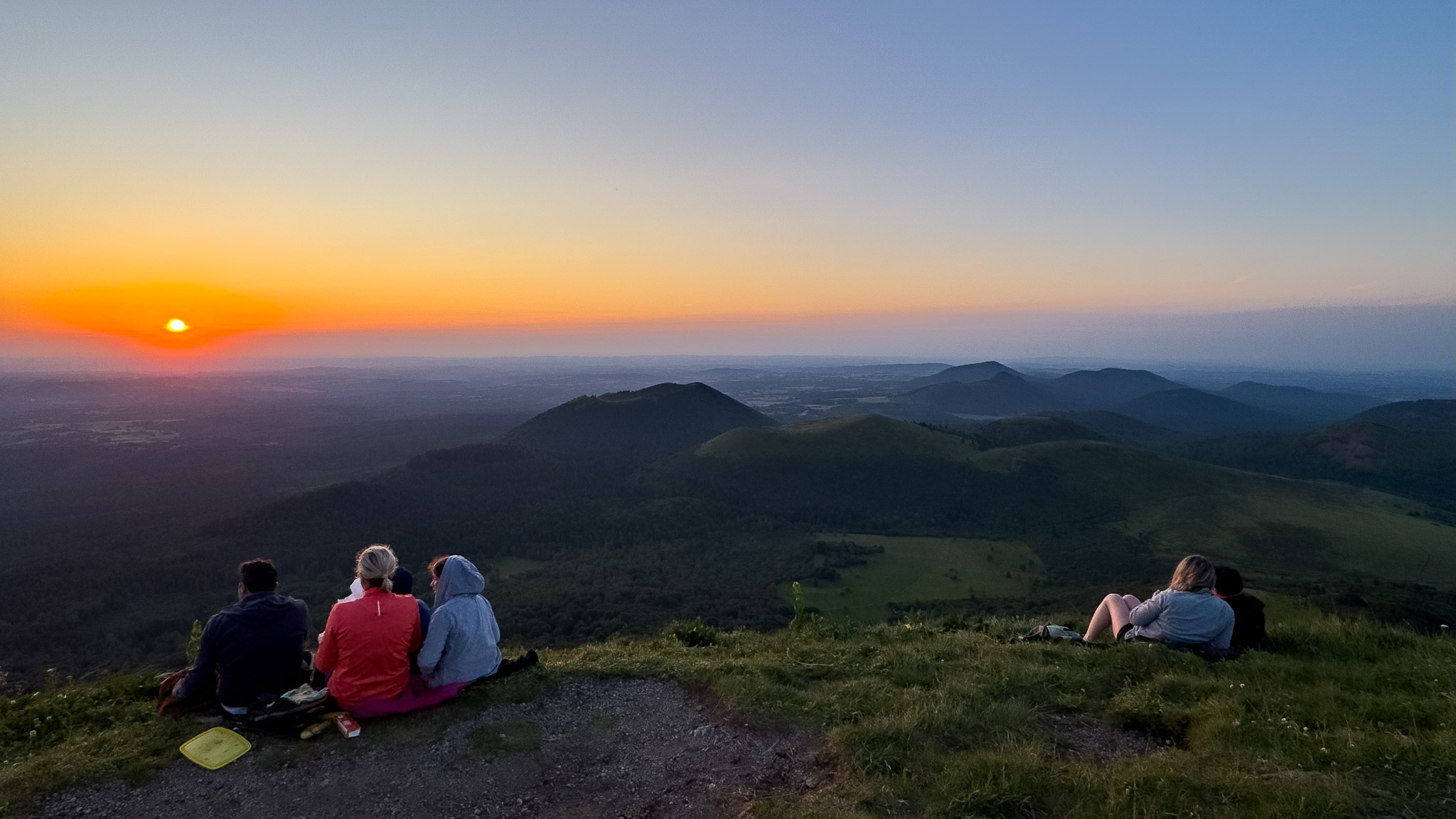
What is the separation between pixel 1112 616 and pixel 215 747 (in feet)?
36.4

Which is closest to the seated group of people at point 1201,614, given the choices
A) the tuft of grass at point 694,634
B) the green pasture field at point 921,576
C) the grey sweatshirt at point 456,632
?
the tuft of grass at point 694,634

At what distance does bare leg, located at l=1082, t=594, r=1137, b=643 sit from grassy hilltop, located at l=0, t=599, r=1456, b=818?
62 centimetres

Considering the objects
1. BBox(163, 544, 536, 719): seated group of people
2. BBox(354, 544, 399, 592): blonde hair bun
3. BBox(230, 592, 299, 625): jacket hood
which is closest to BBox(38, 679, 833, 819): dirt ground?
BBox(163, 544, 536, 719): seated group of people

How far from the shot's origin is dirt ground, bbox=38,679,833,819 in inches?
213

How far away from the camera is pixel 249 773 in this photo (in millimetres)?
5840

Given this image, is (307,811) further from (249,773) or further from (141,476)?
(141,476)

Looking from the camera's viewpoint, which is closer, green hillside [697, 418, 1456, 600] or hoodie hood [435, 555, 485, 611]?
hoodie hood [435, 555, 485, 611]

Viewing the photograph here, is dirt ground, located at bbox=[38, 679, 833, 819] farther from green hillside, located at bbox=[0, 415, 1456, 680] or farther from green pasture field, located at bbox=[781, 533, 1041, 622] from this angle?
green pasture field, located at bbox=[781, 533, 1041, 622]

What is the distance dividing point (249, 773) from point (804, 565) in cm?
6230

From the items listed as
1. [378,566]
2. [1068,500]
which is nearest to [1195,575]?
[378,566]

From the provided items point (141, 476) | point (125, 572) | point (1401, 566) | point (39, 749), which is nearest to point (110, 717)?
point (39, 749)

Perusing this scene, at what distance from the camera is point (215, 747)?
20.0 ft

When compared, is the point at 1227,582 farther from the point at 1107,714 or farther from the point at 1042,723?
the point at 1042,723

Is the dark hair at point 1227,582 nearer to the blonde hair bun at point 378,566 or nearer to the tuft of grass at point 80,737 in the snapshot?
the blonde hair bun at point 378,566
